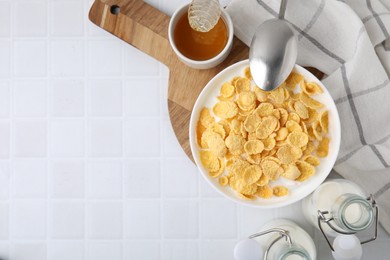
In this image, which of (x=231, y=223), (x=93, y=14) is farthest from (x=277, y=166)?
(x=93, y=14)

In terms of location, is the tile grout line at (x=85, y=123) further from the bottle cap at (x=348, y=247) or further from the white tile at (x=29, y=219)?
the bottle cap at (x=348, y=247)

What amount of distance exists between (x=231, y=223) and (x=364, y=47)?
1.19ft

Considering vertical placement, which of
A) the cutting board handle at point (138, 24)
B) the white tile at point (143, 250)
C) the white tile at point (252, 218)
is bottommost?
the white tile at point (143, 250)

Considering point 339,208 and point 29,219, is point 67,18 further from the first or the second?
point 339,208

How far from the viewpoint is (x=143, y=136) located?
3.02 ft

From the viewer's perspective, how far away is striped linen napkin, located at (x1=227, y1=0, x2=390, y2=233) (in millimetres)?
826

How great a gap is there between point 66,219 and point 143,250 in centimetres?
15

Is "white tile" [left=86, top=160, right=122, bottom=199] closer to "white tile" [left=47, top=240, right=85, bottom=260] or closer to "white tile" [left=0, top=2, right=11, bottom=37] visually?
"white tile" [left=47, top=240, right=85, bottom=260]

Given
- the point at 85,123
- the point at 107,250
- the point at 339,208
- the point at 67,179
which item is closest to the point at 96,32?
the point at 85,123

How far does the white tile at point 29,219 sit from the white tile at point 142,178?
158 mm

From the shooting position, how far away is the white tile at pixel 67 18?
92 centimetres

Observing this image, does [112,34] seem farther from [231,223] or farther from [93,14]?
[231,223]

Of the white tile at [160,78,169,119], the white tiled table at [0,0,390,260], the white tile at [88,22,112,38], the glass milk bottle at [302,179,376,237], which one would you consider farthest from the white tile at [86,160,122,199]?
the glass milk bottle at [302,179,376,237]

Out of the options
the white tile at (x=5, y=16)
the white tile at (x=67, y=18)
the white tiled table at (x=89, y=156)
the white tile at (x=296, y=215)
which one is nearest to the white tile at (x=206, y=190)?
the white tiled table at (x=89, y=156)
